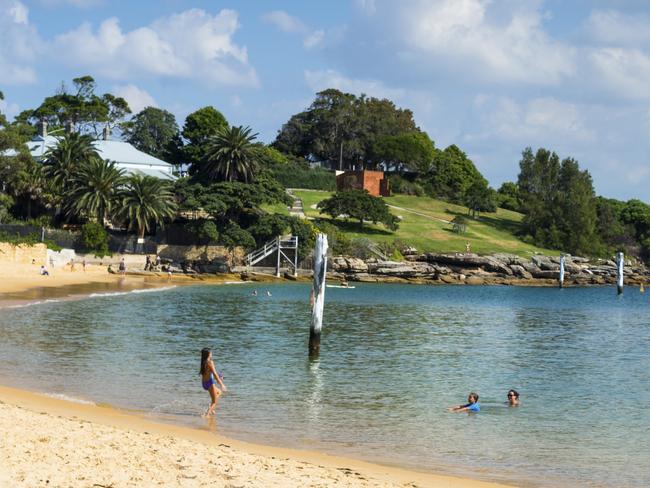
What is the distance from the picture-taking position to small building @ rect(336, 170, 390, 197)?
12231 centimetres

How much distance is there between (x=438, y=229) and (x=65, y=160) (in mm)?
48940

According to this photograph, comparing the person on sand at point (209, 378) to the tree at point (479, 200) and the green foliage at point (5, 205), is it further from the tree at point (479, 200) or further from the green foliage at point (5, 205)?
the tree at point (479, 200)

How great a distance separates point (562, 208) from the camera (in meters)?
115

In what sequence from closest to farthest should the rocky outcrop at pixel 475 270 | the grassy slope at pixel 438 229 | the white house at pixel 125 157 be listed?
the rocky outcrop at pixel 475 270 → the white house at pixel 125 157 → the grassy slope at pixel 438 229

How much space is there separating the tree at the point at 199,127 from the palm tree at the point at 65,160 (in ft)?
108

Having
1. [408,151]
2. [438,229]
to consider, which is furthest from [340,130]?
[438,229]

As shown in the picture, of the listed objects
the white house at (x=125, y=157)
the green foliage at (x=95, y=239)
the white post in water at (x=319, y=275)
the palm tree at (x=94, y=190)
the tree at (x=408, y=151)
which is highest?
the tree at (x=408, y=151)

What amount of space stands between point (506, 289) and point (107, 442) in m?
77.3

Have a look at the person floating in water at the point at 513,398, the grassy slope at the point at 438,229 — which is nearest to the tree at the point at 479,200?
the grassy slope at the point at 438,229

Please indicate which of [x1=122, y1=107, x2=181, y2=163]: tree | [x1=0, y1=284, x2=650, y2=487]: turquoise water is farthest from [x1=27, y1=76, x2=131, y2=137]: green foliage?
[x1=0, y1=284, x2=650, y2=487]: turquoise water

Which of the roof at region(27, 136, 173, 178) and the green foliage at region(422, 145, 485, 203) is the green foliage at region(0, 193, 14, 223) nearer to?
the roof at region(27, 136, 173, 178)

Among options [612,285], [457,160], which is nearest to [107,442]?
[612,285]

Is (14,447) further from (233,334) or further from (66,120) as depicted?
(66,120)

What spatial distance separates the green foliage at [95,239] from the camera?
7625 centimetres
